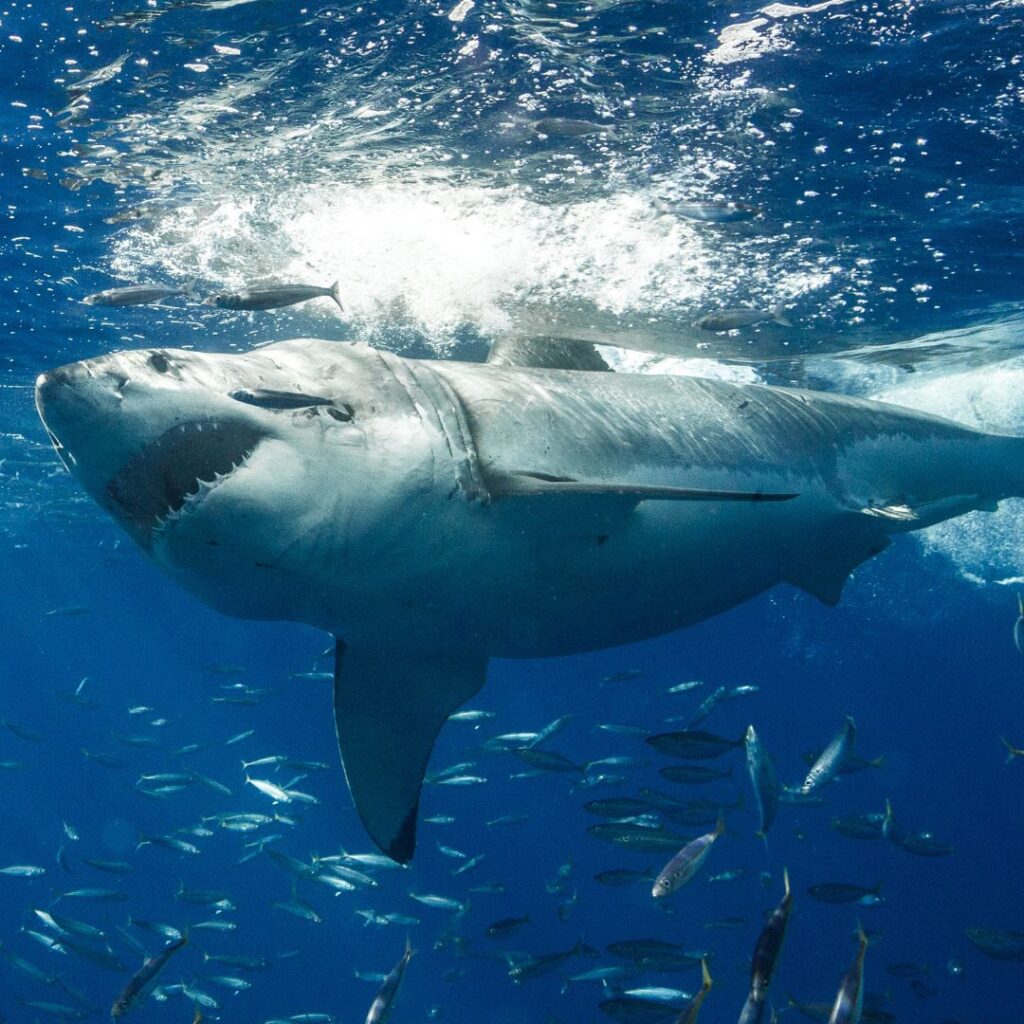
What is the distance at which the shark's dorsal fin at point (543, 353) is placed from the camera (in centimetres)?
521

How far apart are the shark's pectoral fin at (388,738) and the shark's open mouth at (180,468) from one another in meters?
1.90

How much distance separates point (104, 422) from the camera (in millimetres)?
2320

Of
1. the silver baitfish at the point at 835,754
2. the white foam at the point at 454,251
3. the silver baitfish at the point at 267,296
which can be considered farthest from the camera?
the white foam at the point at 454,251

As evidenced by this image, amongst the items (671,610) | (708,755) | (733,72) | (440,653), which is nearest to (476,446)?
(440,653)

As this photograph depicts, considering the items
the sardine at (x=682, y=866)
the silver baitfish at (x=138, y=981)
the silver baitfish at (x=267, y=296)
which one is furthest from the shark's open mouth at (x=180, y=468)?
the silver baitfish at (x=138, y=981)

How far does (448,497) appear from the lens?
10.2 ft

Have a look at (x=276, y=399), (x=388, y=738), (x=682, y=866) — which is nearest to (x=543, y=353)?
(x=388, y=738)

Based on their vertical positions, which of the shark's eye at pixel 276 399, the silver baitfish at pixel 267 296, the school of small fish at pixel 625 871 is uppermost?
the shark's eye at pixel 276 399

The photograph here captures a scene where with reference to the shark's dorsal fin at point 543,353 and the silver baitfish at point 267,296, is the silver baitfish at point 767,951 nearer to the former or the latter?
the shark's dorsal fin at point 543,353

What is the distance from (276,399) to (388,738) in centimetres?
238

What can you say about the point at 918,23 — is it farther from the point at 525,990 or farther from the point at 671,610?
the point at 525,990

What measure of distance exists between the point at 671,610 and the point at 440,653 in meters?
1.29

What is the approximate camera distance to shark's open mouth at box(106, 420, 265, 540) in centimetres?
247

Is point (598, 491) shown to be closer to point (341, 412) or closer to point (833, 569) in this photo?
point (341, 412)
